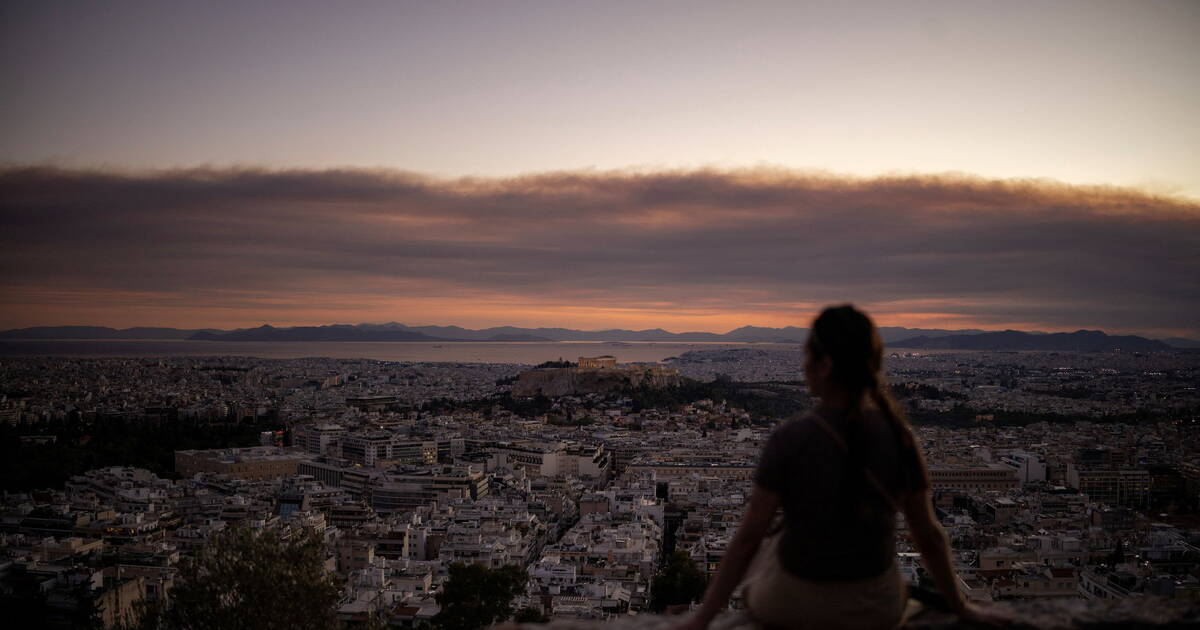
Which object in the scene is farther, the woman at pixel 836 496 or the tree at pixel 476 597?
the tree at pixel 476 597

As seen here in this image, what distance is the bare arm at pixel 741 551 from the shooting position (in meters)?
1.69

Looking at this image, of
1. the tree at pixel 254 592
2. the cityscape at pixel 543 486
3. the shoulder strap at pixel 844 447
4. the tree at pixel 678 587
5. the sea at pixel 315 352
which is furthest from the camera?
the sea at pixel 315 352

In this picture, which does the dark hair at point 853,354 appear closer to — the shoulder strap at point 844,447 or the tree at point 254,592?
the shoulder strap at point 844,447

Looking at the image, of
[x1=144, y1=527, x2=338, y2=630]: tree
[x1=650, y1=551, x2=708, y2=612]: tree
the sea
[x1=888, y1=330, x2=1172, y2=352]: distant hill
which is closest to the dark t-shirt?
[x1=144, y1=527, x2=338, y2=630]: tree

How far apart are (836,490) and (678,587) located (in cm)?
1214

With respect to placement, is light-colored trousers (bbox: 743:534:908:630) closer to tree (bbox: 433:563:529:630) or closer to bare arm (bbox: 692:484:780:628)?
bare arm (bbox: 692:484:780:628)

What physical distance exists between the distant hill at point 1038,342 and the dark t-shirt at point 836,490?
92.9 metres

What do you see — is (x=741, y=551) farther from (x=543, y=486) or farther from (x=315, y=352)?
(x=315, y=352)

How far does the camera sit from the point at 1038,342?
103625 mm

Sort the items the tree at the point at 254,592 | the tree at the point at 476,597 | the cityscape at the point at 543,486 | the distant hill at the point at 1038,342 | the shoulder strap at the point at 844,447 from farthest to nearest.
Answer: the distant hill at the point at 1038,342 → the cityscape at the point at 543,486 → the tree at the point at 476,597 → the tree at the point at 254,592 → the shoulder strap at the point at 844,447

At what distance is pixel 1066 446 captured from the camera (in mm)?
31547

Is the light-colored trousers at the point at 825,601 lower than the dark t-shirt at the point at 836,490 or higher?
lower

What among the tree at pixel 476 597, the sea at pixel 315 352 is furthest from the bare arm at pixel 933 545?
the sea at pixel 315 352

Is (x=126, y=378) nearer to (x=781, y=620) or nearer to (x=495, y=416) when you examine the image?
(x=495, y=416)
